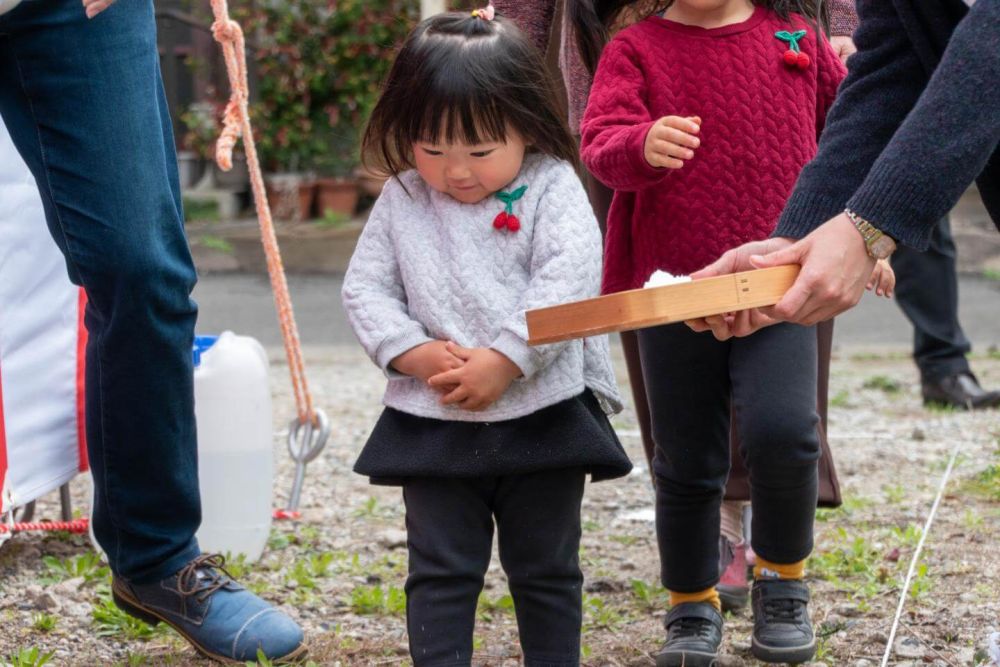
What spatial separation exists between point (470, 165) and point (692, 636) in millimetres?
1010

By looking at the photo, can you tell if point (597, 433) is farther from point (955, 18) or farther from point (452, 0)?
point (452, 0)

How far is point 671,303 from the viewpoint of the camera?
1660mm

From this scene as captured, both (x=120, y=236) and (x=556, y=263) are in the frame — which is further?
(x=120, y=236)

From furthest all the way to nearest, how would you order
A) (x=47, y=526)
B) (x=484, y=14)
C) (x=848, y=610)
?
(x=47, y=526) < (x=848, y=610) < (x=484, y=14)

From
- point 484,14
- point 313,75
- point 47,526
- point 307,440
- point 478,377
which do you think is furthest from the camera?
point 313,75

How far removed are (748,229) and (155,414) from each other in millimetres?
1135

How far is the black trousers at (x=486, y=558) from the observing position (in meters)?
2.26

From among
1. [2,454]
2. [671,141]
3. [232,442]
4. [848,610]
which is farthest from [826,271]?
[2,454]

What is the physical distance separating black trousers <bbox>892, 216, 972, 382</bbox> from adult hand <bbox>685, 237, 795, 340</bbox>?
3.52 meters

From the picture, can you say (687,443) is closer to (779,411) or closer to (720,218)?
(779,411)

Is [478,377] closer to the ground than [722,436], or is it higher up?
higher up

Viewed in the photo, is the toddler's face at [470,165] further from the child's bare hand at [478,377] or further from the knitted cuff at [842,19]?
the knitted cuff at [842,19]

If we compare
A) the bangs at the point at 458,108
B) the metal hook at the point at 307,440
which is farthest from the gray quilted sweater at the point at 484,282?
the metal hook at the point at 307,440

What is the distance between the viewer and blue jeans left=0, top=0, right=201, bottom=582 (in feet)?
7.89
